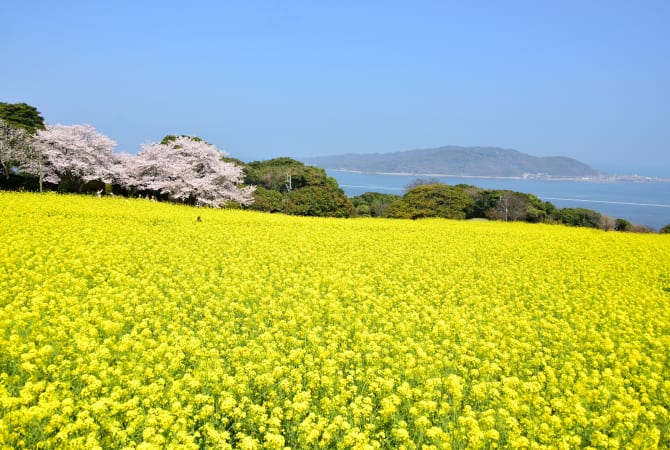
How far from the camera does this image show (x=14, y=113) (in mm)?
42875

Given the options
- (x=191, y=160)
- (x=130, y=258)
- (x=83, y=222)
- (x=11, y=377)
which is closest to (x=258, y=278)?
(x=130, y=258)

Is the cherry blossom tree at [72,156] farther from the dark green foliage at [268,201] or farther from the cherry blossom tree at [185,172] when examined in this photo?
the dark green foliage at [268,201]

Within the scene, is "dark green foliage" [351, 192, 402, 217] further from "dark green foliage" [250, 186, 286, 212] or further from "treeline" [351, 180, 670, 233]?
"dark green foliage" [250, 186, 286, 212]

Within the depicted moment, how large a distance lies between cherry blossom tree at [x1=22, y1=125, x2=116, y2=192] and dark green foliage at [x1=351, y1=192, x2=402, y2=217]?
48.3 meters

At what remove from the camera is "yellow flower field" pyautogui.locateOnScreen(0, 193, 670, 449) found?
5.19 metres

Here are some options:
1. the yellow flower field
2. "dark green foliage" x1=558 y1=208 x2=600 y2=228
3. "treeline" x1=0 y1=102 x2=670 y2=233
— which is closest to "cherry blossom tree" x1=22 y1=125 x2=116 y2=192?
"treeline" x1=0 y1=102 x2=670 y2=233

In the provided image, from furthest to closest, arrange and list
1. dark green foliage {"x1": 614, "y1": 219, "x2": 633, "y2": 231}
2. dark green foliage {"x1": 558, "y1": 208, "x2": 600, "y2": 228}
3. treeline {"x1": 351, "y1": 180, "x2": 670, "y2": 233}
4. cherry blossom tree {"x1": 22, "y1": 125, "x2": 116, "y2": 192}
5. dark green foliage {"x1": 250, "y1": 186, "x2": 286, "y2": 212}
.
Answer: dark green foliage {"x1": 558, "y1": 208, "x2": 600, "y2": 228}, treeline {"x1": 351, "y1": 180, "x2": 670, "y2": 233}, dark green foliage {"x1": 614, "y1": 219, "x2": 633, "y2": 231}, dark green foliage {"x1": 250, "y1": 186, "x2": 286, "y2": 212}, cherry blossom tree {"x1": 22, "y1": 125, "x2": 116, "y2": 192}

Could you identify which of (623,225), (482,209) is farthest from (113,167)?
(623,225)

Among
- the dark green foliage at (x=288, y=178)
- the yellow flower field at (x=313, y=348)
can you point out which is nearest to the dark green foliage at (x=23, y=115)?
the yellow flower field at (x=313, y=348)

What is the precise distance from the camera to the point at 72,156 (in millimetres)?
38031

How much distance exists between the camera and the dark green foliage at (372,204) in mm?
87750

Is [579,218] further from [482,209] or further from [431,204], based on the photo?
[431,204]

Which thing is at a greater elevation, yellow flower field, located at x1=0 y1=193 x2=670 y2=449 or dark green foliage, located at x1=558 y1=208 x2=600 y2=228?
dark green foliage, located at x1=558 y1=208 x2=600 y2=228

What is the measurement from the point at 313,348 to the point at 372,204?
3445 inches
